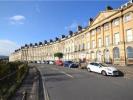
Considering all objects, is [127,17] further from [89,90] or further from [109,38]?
[89,90]

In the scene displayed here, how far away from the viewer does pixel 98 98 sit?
1049 centimetres

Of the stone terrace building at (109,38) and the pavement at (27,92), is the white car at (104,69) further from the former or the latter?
the stone terrace building at (109,38)

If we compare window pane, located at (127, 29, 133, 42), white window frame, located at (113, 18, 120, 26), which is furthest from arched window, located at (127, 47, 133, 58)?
white window frame, located at (113, 18, 120, 26)

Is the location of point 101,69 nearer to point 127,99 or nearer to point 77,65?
point 127,99

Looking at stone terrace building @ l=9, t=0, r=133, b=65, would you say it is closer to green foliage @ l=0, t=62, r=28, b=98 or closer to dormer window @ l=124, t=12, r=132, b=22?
dormer window @ l=124, t=12, r=132, b=22

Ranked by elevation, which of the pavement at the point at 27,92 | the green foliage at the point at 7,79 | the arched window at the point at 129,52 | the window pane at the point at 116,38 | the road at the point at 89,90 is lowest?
the pavement at the point at 27,92

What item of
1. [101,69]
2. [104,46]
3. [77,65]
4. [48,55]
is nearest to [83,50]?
[104,46]

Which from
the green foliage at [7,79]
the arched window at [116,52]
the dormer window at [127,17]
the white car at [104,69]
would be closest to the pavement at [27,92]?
the green foliage at [7,79]

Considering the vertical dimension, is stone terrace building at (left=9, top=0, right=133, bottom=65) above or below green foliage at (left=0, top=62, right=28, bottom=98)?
above

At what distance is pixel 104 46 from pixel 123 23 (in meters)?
8.92

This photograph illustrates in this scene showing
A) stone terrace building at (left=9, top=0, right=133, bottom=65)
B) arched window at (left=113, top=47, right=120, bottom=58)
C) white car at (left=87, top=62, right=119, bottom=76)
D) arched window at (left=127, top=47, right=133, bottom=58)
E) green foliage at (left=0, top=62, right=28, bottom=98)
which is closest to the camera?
green foliage at (left=0, top=62, right=28, bottom=98)

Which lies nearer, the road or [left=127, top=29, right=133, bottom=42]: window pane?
the road

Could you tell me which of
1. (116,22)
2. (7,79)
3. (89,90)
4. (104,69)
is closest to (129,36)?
(116,22)

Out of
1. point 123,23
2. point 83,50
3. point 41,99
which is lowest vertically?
point 41,99
